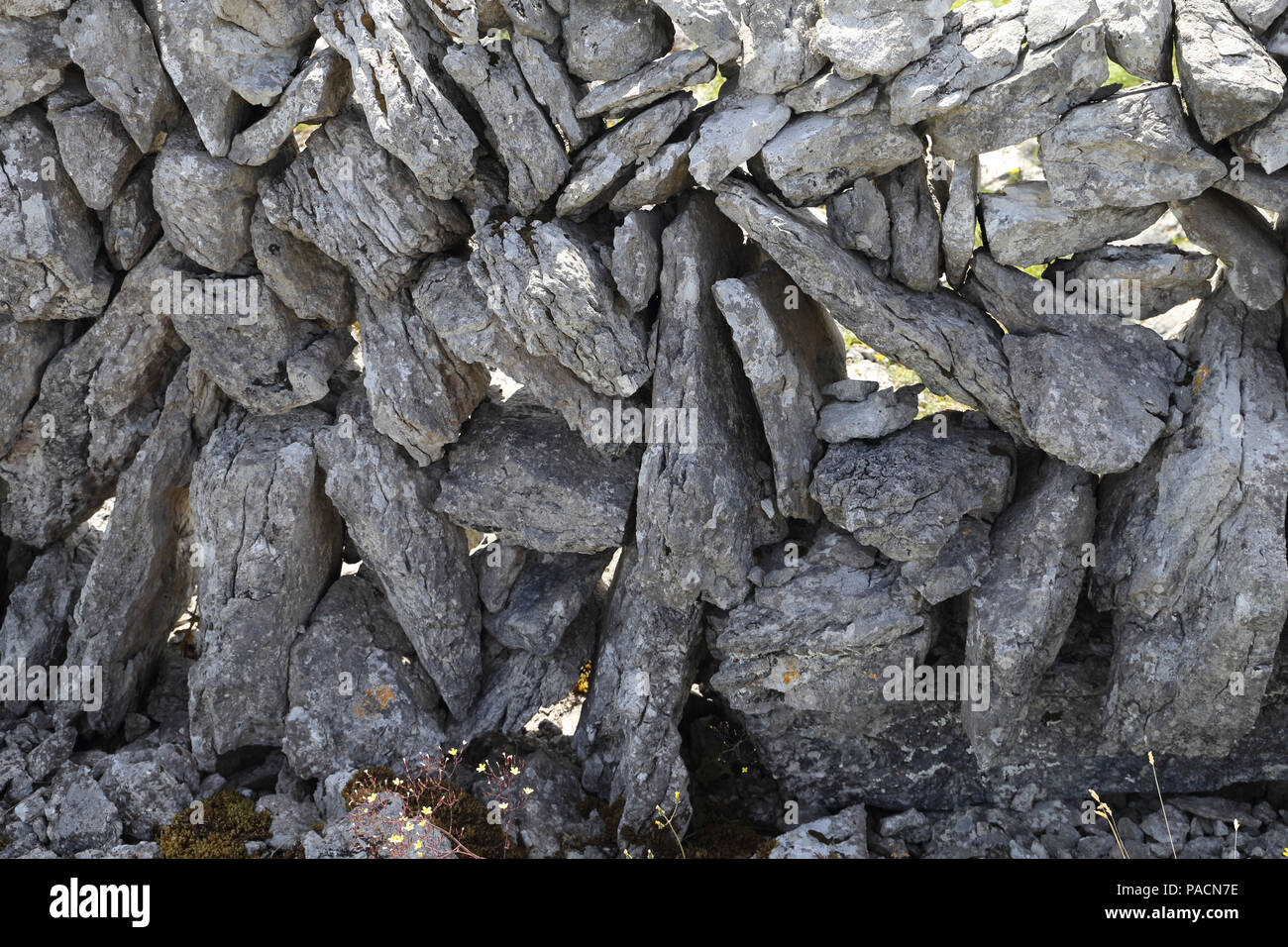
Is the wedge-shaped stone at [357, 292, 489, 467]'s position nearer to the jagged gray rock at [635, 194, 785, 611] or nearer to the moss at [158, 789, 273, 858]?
the jagged gray rock at [635, 194, 785, 611]

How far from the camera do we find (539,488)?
1158 cm

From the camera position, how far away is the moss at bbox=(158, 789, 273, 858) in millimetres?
10992

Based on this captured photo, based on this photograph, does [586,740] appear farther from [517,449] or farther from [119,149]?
[119,149]

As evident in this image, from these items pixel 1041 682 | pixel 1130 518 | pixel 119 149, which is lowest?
pixel 1041 682

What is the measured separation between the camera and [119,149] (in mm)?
11594

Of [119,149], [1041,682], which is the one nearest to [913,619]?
[1041,682]

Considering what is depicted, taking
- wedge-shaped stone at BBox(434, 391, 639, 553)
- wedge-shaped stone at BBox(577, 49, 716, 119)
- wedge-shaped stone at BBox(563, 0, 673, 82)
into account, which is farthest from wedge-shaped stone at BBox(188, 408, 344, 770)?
wedge-shaped stone at BBox(563, 0, 673, 82)

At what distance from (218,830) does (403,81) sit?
7.45m

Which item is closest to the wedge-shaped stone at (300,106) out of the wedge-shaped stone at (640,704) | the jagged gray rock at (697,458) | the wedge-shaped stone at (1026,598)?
the jagged gray rock at (697,458)

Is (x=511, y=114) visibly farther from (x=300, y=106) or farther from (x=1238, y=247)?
(x=1238, y=247)

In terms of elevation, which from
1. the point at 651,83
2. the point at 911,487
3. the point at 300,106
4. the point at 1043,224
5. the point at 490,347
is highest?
the point at 300,106

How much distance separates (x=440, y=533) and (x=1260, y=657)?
7897mm

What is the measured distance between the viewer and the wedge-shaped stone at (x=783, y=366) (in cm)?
1053

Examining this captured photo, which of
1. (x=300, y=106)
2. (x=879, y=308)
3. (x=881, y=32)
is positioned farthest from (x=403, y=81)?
(x=879, y=308)
